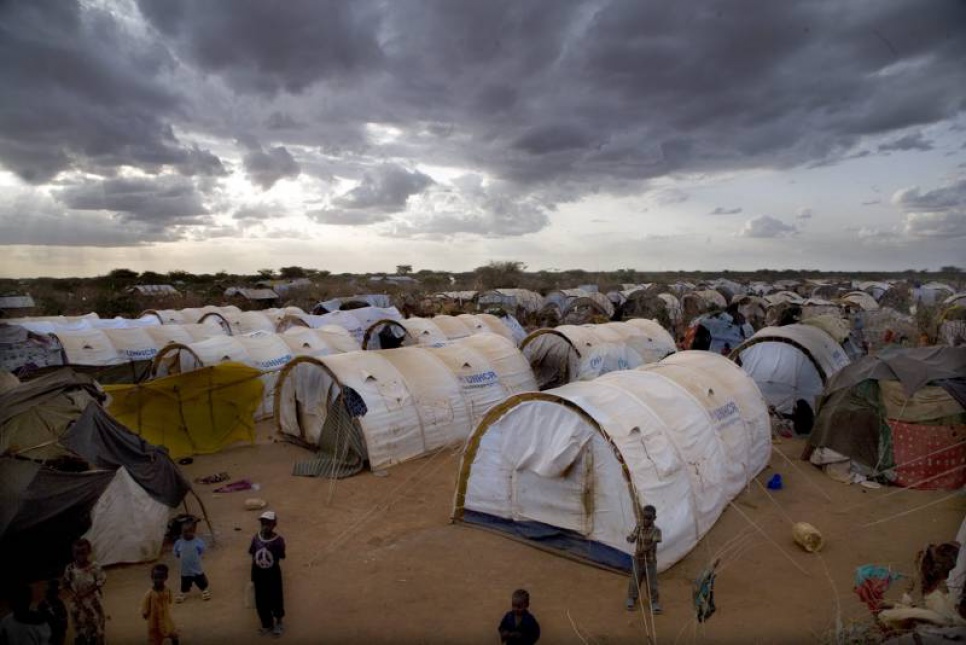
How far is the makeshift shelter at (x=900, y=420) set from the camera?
1162cm

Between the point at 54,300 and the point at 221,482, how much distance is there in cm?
4596

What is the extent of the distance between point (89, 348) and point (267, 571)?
54.4ft

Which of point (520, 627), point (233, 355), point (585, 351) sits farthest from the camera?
point (585, 351)

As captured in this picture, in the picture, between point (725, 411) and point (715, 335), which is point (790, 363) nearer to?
point (725, 411)

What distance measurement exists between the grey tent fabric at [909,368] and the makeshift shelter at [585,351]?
617 centimetres

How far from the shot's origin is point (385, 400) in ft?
43.8

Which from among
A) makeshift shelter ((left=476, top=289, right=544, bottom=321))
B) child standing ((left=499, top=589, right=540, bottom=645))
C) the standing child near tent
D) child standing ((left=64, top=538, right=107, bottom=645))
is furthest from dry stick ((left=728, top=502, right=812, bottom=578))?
makeshift shelter ((left=476, top=289, right=544, bottom=321))

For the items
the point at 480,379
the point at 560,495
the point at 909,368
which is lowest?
the point at 560,495

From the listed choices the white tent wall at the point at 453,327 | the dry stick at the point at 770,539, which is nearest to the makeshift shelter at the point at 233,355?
the white tent wall at the point at 453,327

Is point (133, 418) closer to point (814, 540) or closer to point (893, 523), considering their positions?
point (814, 540)

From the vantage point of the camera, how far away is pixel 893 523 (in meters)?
10.3

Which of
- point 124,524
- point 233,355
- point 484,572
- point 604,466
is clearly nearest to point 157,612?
point 124,524

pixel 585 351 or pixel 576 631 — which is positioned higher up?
pixel 585 351

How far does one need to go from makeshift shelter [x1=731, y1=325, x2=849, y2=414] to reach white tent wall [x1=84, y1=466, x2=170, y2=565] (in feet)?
A: 48.4
